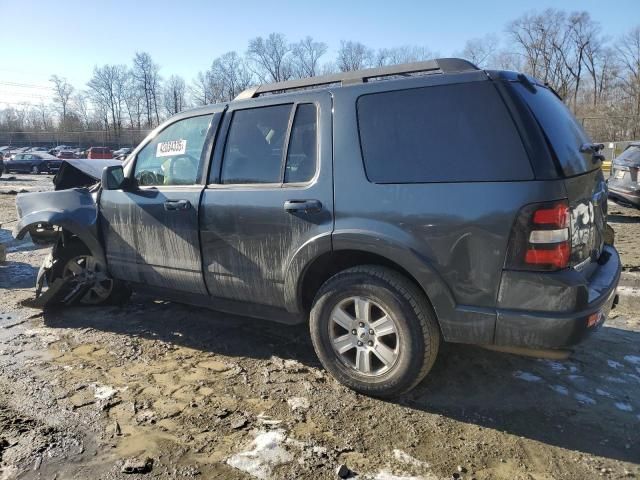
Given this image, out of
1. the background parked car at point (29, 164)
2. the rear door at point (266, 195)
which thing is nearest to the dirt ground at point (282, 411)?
the rear door at point (266, 195)

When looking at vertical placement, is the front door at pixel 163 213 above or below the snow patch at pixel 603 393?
above

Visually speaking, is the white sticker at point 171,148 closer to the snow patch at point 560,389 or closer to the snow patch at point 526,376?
the snow patch at point 526,376

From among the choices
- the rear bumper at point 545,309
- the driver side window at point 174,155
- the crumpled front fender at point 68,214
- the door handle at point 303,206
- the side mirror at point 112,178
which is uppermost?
the driver side window at point 174,155

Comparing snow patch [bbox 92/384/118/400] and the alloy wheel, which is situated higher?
the alloy wheel

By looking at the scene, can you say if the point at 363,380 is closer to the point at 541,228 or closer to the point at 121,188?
the point at 541,228

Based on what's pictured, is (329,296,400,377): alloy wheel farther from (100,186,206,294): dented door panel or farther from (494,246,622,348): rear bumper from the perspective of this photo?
(100,186,206,294): dented door panel

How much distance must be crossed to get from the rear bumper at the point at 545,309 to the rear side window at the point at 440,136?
1.81 ft

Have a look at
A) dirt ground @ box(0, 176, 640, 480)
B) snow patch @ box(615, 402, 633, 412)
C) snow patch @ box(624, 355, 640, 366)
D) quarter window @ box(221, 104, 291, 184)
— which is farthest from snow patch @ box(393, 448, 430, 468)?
snow patch @ box(624, 355, 640, 366)

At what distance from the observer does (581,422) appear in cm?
289

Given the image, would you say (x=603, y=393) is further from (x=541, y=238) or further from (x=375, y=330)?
(x=375, y=330)

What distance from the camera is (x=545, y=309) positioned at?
8.41 ft

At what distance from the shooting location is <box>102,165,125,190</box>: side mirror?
4.14 metres

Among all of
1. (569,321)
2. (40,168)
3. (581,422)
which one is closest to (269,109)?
(569,321)

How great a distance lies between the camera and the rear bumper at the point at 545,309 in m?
2.54
